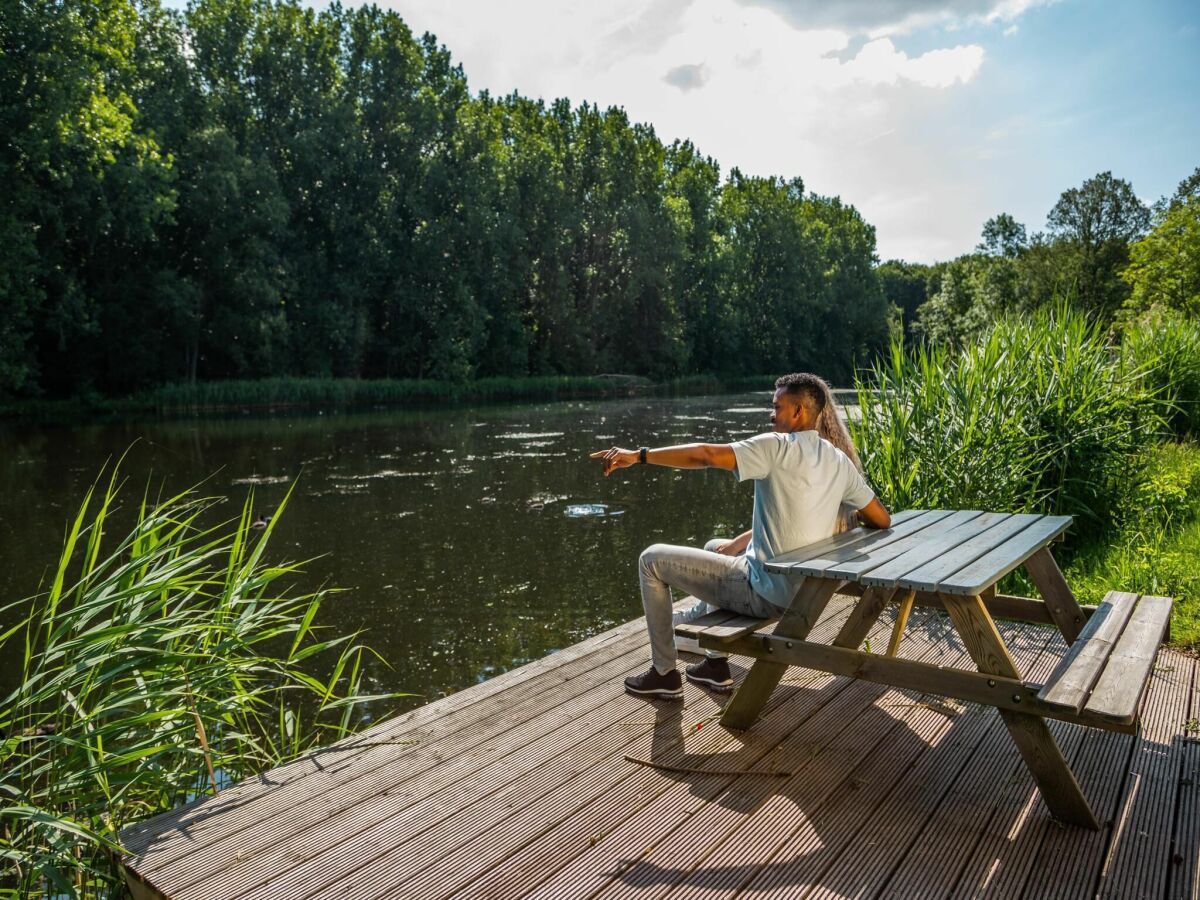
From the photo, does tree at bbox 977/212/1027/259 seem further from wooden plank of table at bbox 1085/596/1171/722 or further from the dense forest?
wooden plank of table at bbox 1085/596/1171/722

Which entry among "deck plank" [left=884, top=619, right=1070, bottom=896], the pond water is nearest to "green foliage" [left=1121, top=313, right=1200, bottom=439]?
the pond water

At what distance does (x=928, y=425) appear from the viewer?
5.52m

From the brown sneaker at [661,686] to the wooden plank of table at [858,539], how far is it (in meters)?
0.70

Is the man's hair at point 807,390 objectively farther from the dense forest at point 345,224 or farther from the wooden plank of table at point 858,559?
the dense forest at point 345,224

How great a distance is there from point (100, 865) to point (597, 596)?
4793mm

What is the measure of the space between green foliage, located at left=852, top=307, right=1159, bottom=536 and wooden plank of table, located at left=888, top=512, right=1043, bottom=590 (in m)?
1.91

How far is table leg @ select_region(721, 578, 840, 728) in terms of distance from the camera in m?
2.54

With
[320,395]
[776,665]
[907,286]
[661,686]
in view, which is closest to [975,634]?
[776,665]

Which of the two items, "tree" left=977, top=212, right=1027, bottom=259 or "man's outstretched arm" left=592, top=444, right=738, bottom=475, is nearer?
"man's outstretched arm" left=592, top=444, right=738, bottom=475

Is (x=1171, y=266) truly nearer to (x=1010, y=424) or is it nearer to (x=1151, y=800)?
(x=1010, y=424)

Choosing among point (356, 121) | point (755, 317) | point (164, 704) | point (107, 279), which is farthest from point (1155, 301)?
point (755, 317)

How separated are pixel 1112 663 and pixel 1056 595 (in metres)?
0.97

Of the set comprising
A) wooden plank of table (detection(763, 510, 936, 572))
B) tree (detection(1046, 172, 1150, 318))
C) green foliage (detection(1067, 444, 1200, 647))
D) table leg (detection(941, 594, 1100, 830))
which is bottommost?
green foliage (detection(1067, 444, 1200, 647))

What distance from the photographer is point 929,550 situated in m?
2.66
